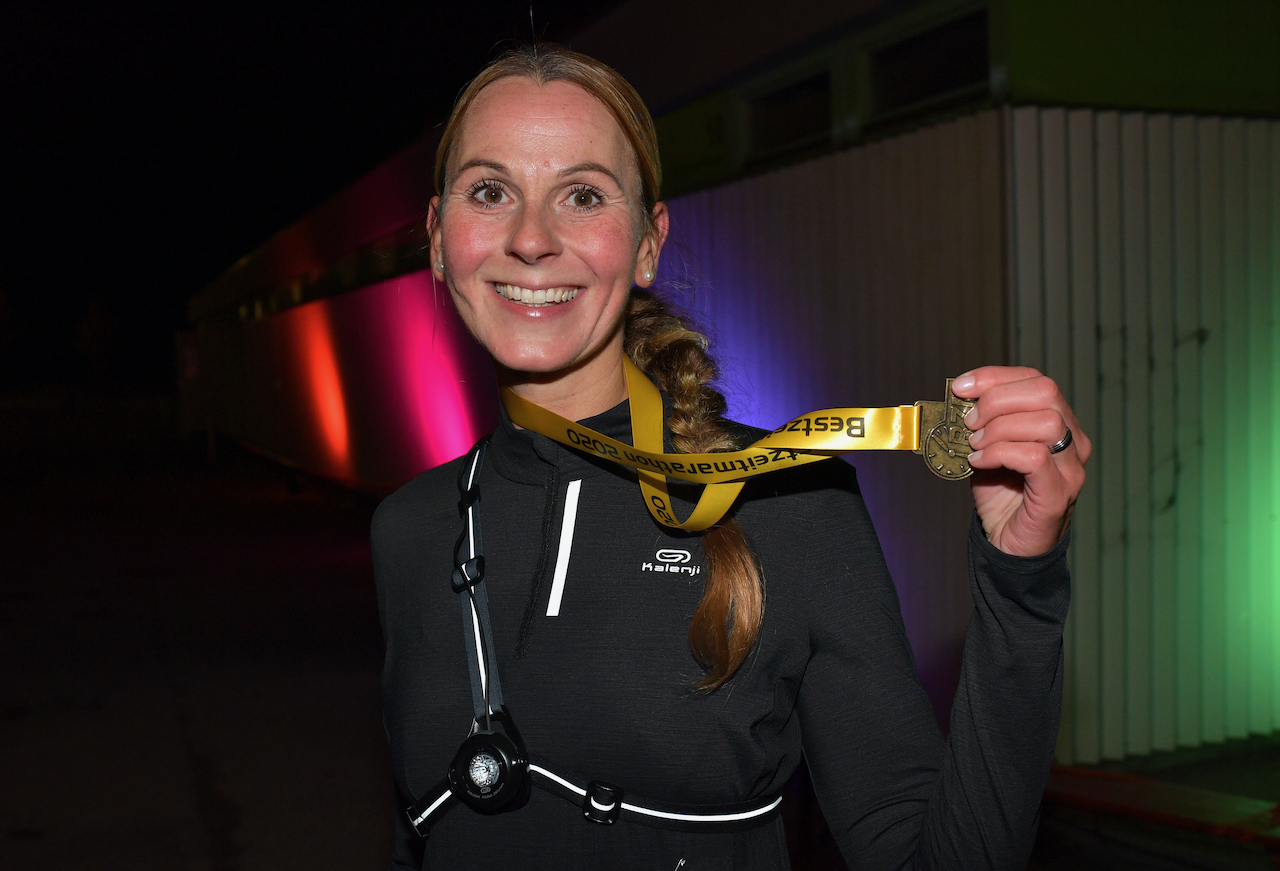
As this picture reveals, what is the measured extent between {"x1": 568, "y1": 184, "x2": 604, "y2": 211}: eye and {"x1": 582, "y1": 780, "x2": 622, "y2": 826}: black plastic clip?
869 millimetres

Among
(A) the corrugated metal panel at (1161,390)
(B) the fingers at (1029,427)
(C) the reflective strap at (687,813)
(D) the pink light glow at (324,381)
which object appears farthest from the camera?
(D) the pink light glow at (324,381)

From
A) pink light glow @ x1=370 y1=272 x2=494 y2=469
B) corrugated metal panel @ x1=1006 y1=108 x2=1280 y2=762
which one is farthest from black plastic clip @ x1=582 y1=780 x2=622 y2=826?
pink light glow @ x1=370 y1=272 x2=494 y2=469

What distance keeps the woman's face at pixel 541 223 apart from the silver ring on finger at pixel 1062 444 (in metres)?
0.77

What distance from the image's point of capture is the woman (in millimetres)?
1241

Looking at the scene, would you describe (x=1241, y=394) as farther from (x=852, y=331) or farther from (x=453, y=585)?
(x=453, y=585)

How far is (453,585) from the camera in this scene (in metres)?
1.71

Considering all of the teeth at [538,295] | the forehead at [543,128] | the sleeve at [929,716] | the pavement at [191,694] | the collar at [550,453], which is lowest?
the pavement at [191,694]

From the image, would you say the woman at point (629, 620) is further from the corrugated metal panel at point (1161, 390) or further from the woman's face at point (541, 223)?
the corrugated metal panel at point (1161, 390)

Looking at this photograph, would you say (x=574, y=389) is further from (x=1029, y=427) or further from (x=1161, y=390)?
(x=1161, y=390)

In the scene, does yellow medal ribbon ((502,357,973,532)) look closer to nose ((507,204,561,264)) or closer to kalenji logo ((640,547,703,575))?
kalenji logo ((640,547,703,575))

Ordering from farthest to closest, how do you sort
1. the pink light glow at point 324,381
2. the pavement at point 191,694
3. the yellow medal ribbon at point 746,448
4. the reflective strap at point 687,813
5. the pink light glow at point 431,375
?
the pink light glow at point 324,381
the pink light glow at point 431,375
the pavement at point 191,694
the reflective strap at point 687,813
the yellow medal ribbon at point 746,448

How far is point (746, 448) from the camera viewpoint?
1.51m

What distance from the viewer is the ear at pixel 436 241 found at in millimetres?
1858

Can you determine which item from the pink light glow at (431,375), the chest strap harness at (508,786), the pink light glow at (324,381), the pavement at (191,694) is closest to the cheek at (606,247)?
the chest strap harness at (508,786)
